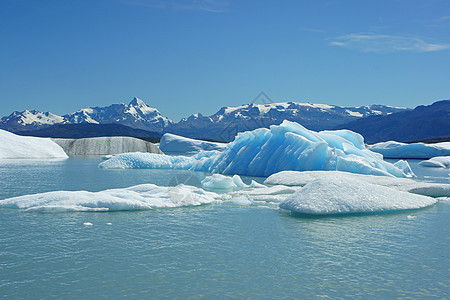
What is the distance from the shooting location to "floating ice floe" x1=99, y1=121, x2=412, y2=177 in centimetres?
A: 1812

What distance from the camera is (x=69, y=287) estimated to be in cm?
457

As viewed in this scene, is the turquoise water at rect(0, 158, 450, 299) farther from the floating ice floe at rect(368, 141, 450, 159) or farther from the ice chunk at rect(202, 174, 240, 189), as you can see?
the floating ice floe at rect(368, 141, 450, 159)

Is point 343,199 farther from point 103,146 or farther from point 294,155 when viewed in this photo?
point 103,146

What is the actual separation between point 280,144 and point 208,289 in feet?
50.8

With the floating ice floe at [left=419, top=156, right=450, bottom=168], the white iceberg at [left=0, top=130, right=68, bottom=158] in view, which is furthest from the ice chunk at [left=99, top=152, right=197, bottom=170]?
the floating ice floe at [left=419, top=156, right=450, bottom=168]

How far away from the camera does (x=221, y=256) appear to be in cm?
578

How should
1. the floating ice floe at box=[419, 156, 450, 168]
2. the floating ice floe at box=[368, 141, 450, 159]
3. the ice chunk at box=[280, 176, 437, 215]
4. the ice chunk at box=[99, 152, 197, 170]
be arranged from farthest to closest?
the floating ice floe at box=[368, 141, 450, 159], the floating ice floe at box=[419, 156, 450, 168], the ice chunk at box=[99, 152, 197, 170], the ice chunk at box=[280, 176, 437, 215]

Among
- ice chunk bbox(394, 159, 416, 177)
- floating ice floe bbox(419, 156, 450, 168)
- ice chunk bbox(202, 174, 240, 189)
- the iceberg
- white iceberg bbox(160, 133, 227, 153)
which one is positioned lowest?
ice chunk bbox(202, 174, 240, 189)

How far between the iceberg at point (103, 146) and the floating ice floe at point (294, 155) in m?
29.1

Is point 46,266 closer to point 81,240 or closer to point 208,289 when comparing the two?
point 81,240

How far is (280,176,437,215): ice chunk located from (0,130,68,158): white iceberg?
3351cm

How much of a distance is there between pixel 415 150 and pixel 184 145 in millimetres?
33950

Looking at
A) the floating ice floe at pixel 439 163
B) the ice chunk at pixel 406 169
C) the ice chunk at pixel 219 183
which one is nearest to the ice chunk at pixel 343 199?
the ice chunk at pixel 219 183

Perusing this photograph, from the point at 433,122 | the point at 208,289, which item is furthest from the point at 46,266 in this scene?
the point at 433,122
